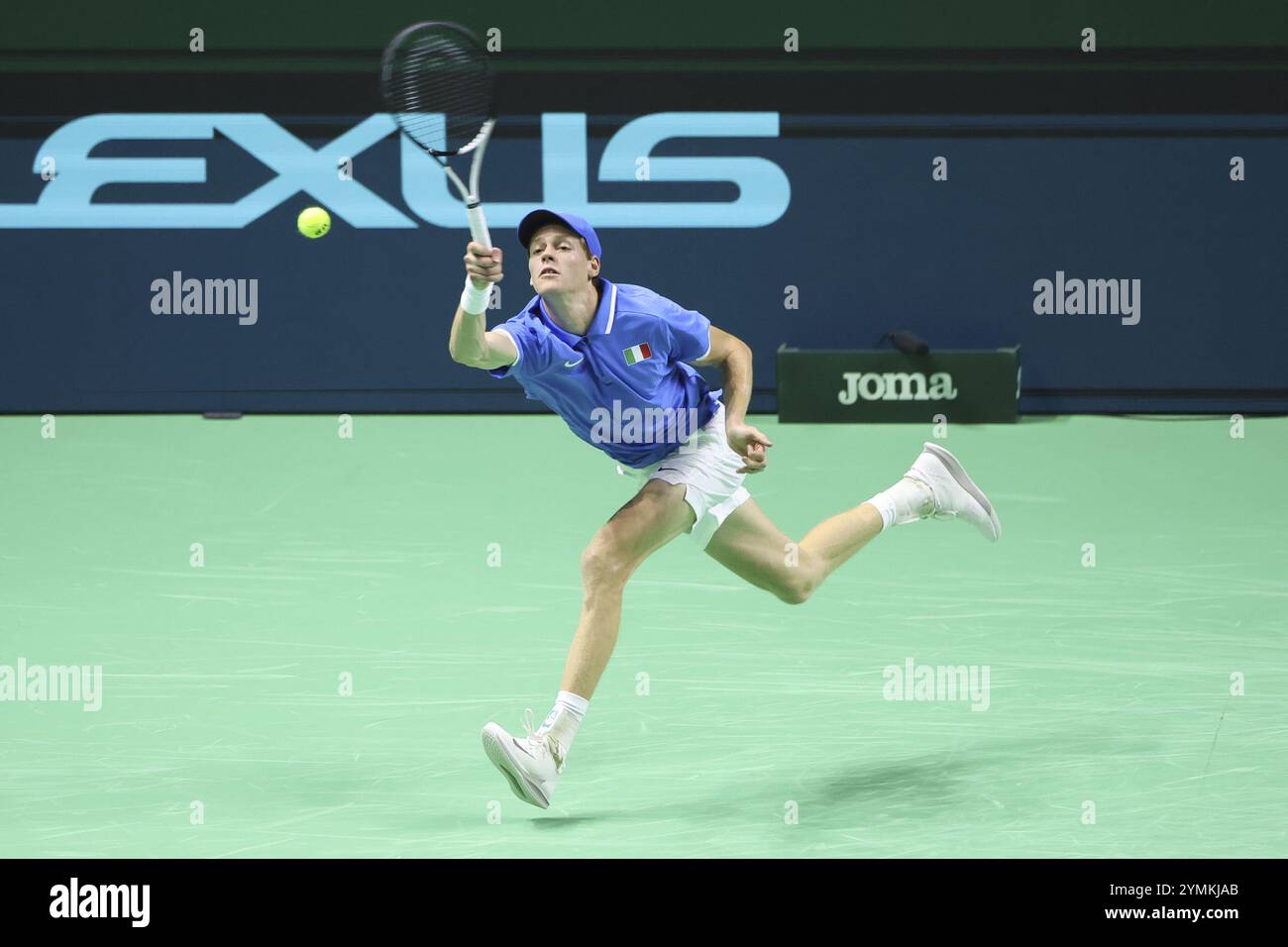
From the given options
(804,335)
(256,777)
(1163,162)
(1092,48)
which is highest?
(1092,48)

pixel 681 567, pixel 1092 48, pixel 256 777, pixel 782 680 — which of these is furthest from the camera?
pixel 1092 48

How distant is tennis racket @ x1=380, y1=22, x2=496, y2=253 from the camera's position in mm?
5059

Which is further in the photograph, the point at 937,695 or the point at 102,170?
the point at 102,170

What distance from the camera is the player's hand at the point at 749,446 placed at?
5.16 m

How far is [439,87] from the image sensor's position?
513cm

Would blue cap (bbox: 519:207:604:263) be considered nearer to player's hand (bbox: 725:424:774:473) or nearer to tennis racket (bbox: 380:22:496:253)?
tennis racket (bbox: 380:22:496:253)

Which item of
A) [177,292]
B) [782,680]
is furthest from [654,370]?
[177,292]

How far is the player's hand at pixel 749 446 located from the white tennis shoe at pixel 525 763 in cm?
98

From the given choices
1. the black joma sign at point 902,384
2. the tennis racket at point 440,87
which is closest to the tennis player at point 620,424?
the tennis racket at point 440,87

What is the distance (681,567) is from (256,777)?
3.07 metres

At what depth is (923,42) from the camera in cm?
1162

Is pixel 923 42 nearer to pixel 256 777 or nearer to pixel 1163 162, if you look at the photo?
pixel 1163 162

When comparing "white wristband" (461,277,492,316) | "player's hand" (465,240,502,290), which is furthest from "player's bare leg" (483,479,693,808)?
"player's hand" (465,240,502,290)

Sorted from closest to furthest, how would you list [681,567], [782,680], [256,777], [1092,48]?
[256,777] < [782,680] < [681,567] < [1092,48]
